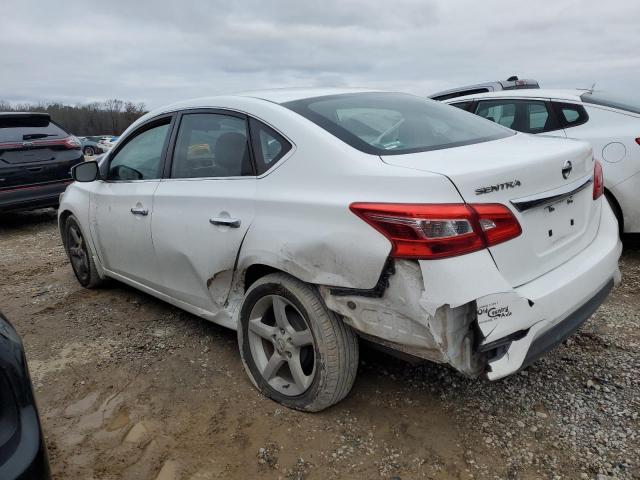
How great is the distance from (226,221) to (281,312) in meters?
0.55

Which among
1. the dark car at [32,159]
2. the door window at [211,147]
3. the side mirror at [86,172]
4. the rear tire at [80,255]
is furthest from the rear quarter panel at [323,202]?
the dark car at [32,159]

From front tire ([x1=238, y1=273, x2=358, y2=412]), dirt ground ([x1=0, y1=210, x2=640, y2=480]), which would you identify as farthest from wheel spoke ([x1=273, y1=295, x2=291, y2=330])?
dirt ground ([x1=0, y1=210, x2=640, y2=480])

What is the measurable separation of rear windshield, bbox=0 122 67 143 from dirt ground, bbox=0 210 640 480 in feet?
14.3

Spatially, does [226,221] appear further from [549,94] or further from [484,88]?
[484,88]

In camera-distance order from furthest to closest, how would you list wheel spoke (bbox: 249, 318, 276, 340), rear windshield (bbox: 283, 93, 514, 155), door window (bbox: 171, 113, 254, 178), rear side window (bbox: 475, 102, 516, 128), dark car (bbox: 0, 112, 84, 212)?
dark car (bbox: 0, 112, 84, 212) < rear side window (bbox: 475, 102, 516, 128) < door window (bbox: 171, 113, 254, 178) < wheel spoke (bbox: 249, 318, 276, 340) < rear windshield (bbox: 283, 93, 514, 155)

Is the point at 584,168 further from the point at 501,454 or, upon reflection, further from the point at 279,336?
the point at 279,336

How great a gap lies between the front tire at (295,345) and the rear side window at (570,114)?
343cm

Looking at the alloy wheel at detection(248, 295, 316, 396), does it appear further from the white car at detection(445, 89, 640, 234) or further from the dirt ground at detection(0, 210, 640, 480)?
the white car at detection(445, 89, 640, 234)

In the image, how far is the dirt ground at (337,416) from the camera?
2.12m

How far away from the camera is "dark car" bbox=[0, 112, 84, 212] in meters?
6.60

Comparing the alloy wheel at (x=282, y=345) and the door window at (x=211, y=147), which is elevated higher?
the door window at (x=211, y=147)

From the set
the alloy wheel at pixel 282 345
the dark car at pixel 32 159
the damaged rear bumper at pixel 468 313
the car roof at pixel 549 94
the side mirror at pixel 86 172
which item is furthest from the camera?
the dark car at pixel 32 159

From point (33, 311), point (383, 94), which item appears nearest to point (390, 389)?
point (383, 94)

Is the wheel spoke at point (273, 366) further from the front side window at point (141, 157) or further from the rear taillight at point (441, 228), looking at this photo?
the front side window at point (141, 157)
